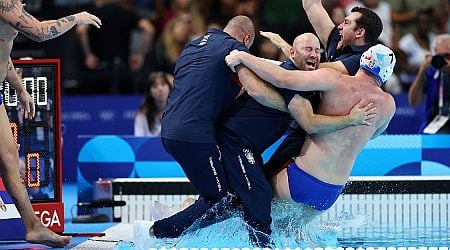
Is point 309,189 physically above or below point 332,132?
below

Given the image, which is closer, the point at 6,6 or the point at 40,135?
the point at 6,6

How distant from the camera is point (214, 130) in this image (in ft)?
25.3

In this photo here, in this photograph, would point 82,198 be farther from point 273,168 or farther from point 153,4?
point 153,4

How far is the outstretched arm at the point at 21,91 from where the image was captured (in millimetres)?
8000

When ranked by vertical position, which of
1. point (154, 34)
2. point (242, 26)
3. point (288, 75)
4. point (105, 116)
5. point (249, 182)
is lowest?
point (105, 116)

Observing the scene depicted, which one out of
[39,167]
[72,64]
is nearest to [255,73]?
[39,167]

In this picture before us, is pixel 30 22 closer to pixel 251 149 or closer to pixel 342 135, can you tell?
pixel 251 149

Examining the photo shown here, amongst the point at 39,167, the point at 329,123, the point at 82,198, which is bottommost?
the point at 82,198

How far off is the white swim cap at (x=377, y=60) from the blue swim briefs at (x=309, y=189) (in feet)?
2.77

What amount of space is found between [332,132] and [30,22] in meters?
2.23

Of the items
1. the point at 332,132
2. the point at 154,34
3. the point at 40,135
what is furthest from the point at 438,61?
the point at 154,34

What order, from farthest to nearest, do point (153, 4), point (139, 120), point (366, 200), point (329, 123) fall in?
point (153, 4), point (139, 120), point (366, 200), point (329, 123)

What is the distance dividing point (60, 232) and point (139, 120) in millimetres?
3283

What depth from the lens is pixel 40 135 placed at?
28.6 feet
